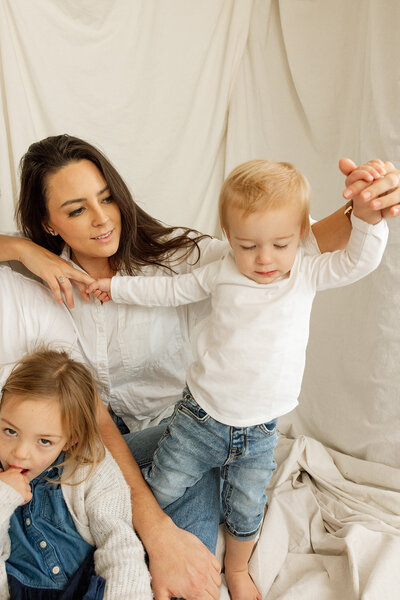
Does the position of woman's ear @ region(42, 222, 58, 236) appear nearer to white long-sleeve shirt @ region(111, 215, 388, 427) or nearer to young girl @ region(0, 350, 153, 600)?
young girl @ region(0, 350, 153, 600)

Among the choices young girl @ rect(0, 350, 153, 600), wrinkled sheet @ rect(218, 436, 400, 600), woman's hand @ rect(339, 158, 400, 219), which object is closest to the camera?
woman's hand @ rect(339, 158, 400, 219)

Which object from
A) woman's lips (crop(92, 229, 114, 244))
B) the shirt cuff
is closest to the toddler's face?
the shirt cuff

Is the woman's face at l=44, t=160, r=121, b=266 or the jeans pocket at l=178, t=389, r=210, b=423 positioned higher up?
the woman's face at l=44, t=160, r=121, b=266

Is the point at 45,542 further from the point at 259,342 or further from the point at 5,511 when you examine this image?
the point at 259,342

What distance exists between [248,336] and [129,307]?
0.46 m

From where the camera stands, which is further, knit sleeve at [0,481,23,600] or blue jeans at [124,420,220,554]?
blue jeans at [124,420,220,554]

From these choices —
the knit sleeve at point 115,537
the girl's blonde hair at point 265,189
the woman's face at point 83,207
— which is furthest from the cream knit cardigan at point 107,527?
the girl's blonde hair at point 265,189

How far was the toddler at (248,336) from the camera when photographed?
975 mm

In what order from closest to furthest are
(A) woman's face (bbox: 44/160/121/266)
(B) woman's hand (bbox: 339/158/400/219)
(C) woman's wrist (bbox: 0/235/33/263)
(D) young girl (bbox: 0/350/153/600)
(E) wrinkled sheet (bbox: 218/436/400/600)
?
(B) woman's hand (bbox: 339/158/400/219), (D) young girl (bbox: 0/350/153/600), (E) wrinkled sheet (bbox: 218/436/400/600), (A) woman's face (bbox: 44/160/121/266), (C) woman's wrist (bbox: 0/235/33/263)

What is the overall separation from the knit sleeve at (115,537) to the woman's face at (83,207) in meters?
0.52

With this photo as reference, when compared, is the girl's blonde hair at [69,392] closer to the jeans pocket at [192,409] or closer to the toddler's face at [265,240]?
the jeans pocket at [192,409]

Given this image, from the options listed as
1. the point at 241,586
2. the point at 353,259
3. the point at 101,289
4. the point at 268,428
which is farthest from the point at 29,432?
the point at 353,259

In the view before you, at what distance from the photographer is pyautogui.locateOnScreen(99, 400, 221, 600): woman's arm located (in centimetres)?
107

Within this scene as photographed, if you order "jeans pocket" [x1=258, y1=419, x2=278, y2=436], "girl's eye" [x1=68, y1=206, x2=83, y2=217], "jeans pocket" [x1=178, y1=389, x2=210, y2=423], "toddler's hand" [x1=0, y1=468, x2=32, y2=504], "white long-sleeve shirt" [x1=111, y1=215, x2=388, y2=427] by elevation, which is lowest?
"toddler's hand" [x1=0, y1=468, x2=32, y2=504]
